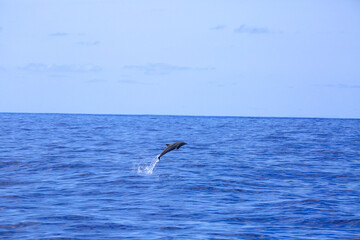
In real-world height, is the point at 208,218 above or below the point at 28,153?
below

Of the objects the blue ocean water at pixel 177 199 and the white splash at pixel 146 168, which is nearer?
the blue ocean water at pixel 177 199

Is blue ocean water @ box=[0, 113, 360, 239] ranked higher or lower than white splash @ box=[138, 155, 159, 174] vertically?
lower

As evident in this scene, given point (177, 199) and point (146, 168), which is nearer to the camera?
point (177, 199)

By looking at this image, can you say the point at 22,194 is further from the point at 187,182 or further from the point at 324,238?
the point at 324,238

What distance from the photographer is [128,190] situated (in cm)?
1617

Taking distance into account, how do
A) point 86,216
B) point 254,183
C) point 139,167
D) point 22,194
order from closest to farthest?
point 86,216 → point 22,194 → point 254,183 → point 139,167

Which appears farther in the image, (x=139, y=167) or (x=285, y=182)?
(x=139, y=167)

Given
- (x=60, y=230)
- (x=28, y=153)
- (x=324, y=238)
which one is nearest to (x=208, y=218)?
(x=324, y=238)

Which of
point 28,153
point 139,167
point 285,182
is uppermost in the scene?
point 28,153

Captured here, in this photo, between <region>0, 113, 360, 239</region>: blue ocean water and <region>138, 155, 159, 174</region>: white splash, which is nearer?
<region>0, 113, 360, 239</region>: blue ocean water

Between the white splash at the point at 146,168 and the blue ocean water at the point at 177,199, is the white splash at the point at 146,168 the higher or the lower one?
the higher one

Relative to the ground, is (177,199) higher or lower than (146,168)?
lower

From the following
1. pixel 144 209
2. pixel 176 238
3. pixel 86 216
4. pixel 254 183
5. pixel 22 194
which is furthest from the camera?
pixel 254 183

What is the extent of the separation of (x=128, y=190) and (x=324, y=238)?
25.9 feet
